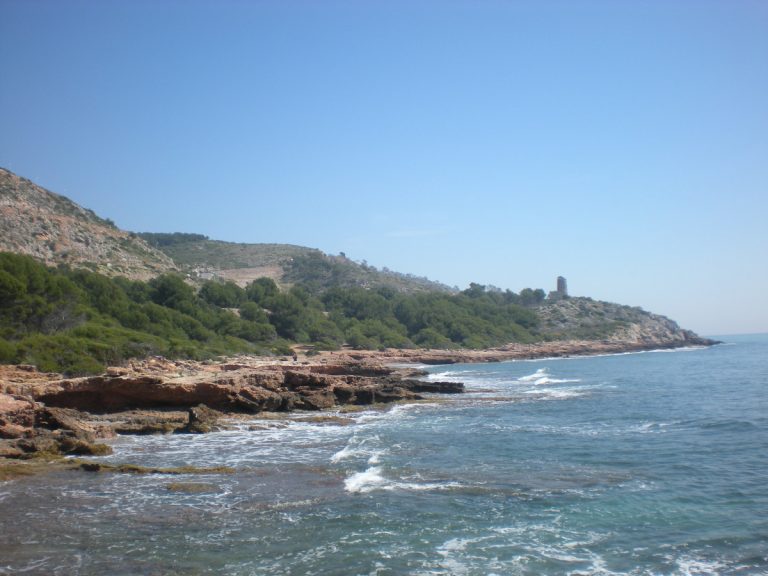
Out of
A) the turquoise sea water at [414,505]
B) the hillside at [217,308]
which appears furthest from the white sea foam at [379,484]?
the hillside at [217,308]

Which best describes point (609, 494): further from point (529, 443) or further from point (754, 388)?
point (754, 388)

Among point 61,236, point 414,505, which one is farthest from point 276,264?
point 414,505

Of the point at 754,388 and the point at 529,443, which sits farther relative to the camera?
the point at 754,388

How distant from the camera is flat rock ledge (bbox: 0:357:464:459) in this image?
1853 centimetres

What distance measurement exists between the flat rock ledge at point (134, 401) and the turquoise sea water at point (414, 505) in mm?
1491

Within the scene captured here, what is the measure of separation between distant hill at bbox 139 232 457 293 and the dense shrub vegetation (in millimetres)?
12021

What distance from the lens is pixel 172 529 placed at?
36.9 ft

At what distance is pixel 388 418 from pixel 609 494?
531 inches

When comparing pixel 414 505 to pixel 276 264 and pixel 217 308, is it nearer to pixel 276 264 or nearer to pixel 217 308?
pixel 217 308

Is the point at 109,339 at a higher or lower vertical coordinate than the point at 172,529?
higher

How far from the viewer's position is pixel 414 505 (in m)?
12.7

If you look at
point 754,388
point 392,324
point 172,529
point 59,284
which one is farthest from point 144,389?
point 392,324

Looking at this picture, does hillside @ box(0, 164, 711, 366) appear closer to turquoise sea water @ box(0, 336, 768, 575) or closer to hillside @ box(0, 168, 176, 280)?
hillside @ box(0, 168, 176, 280)

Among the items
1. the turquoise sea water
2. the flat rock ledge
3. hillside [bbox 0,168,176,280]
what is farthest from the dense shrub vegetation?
the turquoise sea water
